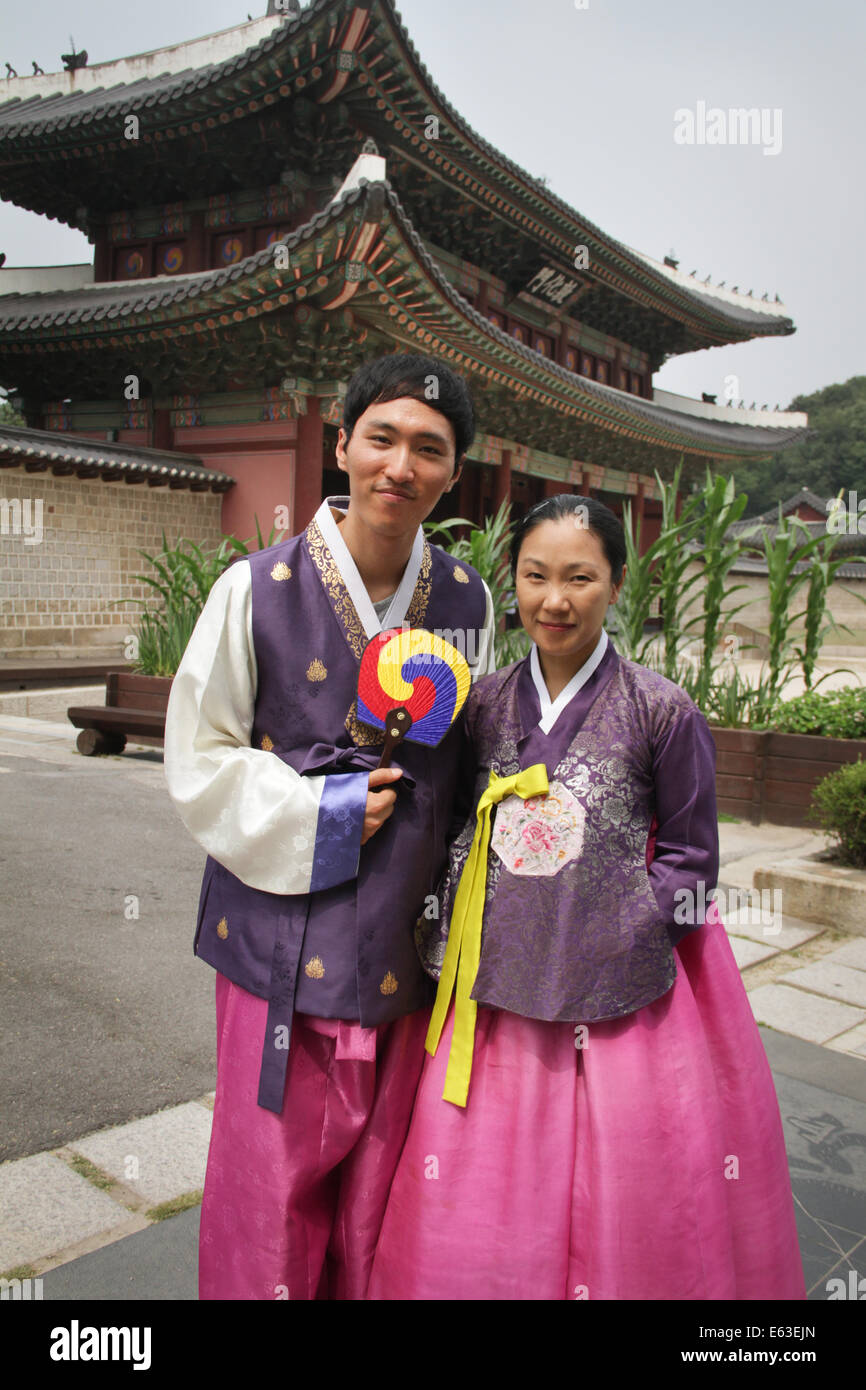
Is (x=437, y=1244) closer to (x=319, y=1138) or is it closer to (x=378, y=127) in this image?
(x=319, y=1138)

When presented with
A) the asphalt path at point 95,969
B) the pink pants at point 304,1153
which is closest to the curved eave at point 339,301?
the asphalt path at point 95,969

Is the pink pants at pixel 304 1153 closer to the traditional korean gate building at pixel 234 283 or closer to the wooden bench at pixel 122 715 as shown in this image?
the wooden bench at pixel 122 715

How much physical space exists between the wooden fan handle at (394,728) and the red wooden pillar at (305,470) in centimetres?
993

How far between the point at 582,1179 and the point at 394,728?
2.41 ft

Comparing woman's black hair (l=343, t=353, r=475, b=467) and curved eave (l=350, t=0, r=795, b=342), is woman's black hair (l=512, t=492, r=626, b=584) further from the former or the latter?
curved eave (l=350, t=0, r=795, b=342)

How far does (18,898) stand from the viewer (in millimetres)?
4113

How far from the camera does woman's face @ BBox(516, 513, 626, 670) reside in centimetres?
154

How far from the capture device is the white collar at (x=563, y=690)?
1623 millimetres

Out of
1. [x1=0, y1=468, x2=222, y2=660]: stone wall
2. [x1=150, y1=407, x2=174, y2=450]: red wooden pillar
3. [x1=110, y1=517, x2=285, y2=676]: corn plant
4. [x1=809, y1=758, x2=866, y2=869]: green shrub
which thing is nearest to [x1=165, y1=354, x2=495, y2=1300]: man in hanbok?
[x1=809, y1=758, x2=866, y2=869]: green shrub

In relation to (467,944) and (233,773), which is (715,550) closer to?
(467,944)

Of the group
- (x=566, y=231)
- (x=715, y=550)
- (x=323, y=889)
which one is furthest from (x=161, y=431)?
(x=323, y=889)

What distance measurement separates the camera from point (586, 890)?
1509mm

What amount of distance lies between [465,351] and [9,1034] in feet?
32.4

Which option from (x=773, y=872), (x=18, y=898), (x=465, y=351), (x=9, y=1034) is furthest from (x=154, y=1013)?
(x=465, y=351)
